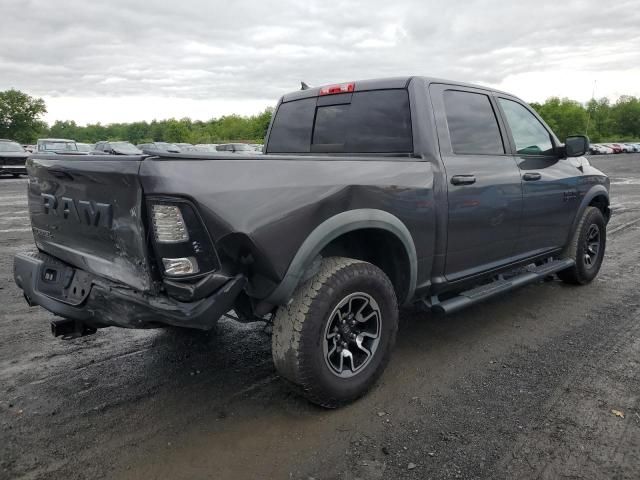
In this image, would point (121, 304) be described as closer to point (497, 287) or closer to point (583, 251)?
point (497, 287)

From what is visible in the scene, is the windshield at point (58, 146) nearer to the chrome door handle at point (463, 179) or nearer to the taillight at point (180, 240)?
the chrome door handle at point (463, 179)

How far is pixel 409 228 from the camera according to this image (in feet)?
10.3

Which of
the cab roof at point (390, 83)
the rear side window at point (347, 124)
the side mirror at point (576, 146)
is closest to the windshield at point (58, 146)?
the rear side window at point (347, 124)

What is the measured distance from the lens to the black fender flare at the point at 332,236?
2.56 meters

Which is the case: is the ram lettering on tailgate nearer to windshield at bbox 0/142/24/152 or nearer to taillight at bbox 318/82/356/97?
taillight at bbox 318/82/356/97

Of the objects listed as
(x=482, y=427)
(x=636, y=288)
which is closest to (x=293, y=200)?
(x=482, y=427)

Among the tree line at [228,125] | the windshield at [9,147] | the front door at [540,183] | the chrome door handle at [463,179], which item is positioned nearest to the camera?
the chrome door handle at [463,179]

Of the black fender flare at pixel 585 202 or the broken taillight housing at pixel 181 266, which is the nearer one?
the broken taillight housing at pixel 181 266

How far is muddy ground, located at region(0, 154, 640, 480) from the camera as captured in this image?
2.39m

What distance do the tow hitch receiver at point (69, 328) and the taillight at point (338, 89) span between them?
2.44 m

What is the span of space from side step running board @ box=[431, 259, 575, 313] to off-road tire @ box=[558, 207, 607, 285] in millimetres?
161

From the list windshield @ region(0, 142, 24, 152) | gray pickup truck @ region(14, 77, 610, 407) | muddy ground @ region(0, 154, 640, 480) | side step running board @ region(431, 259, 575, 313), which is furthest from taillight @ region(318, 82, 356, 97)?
windshield @ region(0, 142, 24, 152)

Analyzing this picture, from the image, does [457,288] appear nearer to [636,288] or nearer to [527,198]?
[527,198]

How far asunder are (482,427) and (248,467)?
1.25 m
